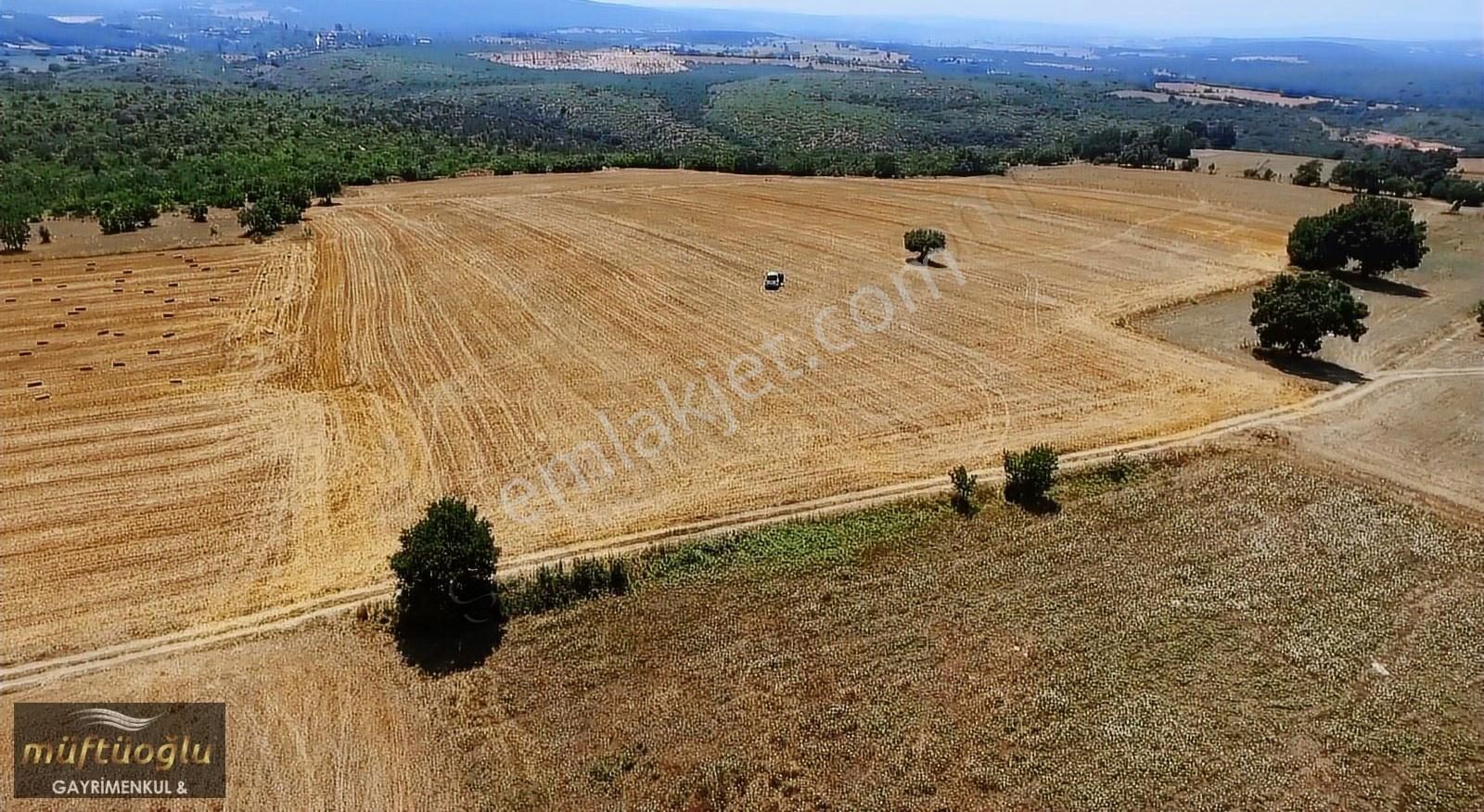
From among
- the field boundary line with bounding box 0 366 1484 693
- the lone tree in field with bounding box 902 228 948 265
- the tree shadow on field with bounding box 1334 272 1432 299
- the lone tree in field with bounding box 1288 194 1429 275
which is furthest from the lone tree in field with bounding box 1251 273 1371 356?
the lone tree in field with bounding box 902 228 948 265

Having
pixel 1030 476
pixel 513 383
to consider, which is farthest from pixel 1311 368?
pixel 513 383

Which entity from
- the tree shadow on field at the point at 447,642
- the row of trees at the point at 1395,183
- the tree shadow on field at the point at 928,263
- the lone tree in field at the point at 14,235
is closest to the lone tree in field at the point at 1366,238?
the tree shadow on field at the point at 928,263

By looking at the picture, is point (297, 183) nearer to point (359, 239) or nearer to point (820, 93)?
point (359, 239)

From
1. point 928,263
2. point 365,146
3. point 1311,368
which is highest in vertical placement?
point 365,146

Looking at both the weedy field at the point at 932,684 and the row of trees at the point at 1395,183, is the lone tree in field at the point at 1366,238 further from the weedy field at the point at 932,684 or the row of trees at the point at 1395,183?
the weedy field at the point at 932,684


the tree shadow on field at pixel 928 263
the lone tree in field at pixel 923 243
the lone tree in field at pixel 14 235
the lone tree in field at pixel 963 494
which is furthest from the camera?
the lone tree in field at pixel 923 243

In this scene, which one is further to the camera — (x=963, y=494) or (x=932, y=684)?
(x=963, y=494)

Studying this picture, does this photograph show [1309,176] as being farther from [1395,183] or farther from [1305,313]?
[1305,313]
